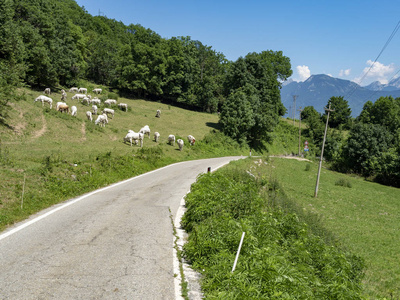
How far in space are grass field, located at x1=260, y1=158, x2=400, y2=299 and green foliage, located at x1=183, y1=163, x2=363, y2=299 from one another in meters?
1.82

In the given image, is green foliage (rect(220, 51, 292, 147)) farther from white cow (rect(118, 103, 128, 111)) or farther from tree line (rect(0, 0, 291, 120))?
white cow (rect(118, 103, 128, 111))

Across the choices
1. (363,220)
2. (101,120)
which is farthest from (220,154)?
(363,220)

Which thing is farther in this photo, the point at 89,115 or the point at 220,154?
the point at 220,154

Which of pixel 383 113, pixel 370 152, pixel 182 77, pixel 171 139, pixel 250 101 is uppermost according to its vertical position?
pixel 182 77

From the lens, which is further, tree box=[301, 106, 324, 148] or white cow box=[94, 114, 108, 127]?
tree box=[301, 106, 324, 148]

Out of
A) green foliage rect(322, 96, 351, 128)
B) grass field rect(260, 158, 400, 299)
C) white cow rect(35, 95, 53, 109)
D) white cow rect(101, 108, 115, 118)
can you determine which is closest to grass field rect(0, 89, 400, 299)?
grass field rect(260, 158, 400, 299)

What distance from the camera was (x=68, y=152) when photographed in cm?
2141

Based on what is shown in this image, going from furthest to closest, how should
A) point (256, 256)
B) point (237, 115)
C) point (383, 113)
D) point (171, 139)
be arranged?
1. point (383, 113)
2. point (237, 115)
3. point (171, 139)
4. point (256, 256)

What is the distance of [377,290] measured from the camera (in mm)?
10922

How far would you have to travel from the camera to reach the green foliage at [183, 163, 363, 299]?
516cm

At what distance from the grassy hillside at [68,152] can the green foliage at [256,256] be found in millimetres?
6551

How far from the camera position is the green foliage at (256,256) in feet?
16.9

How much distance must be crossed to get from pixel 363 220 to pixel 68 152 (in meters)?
24.9

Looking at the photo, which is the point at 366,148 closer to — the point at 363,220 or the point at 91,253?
the point at 363,220
